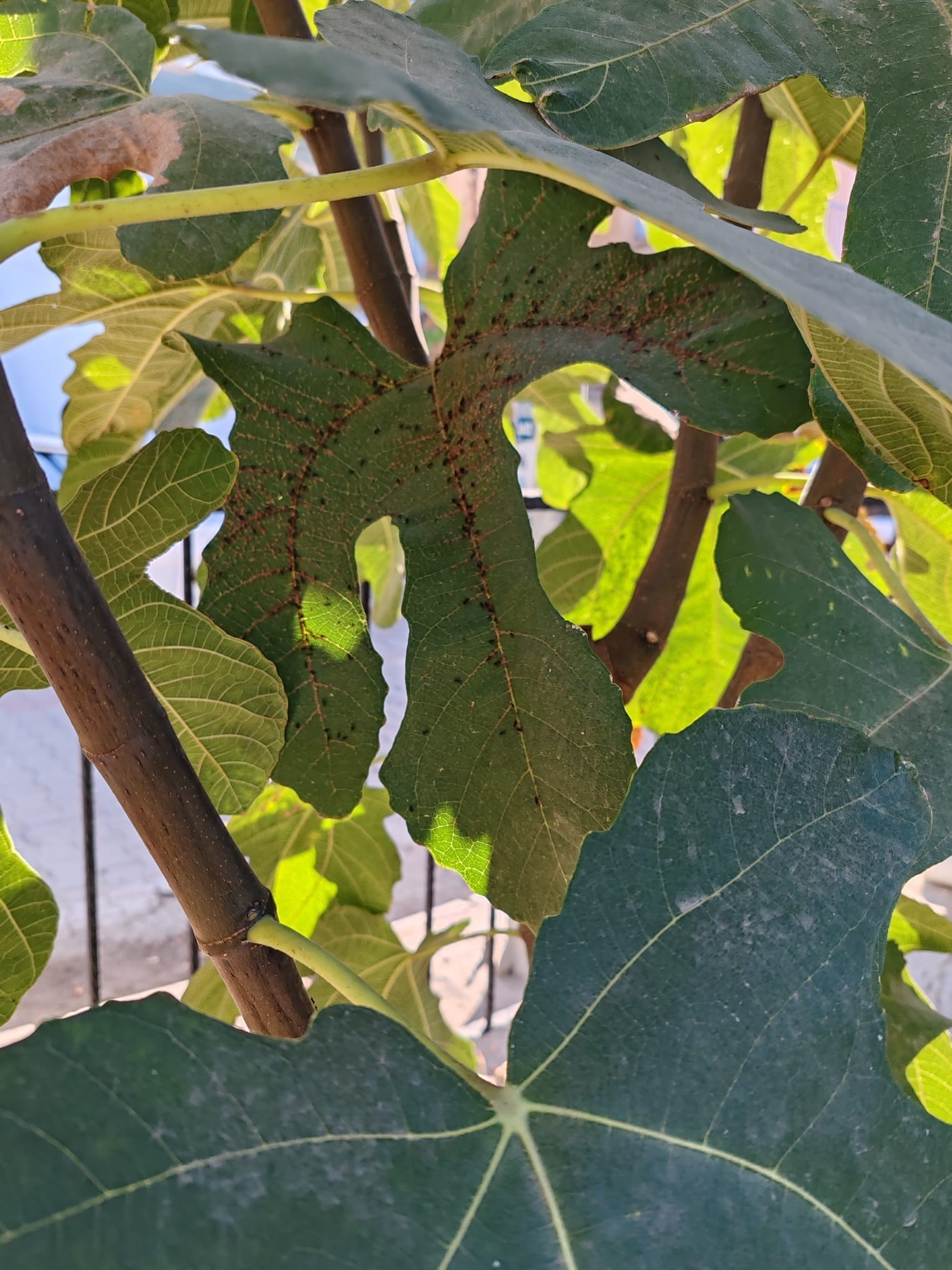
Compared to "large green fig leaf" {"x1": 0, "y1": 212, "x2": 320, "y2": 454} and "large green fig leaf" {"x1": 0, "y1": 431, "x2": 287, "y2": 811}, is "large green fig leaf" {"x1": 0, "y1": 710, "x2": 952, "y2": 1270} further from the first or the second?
"large green fig leaf" {"x1": 0, "y1": 212, "x2": 320, "y2": 454}

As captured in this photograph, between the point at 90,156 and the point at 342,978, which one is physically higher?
the point at 90,156

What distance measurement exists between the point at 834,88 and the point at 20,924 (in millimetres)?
485

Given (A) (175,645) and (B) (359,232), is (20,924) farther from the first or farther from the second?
(B) (359,232)

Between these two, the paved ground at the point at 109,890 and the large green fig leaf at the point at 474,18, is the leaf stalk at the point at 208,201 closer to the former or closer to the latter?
the large green fig leaf at the point at 474,18

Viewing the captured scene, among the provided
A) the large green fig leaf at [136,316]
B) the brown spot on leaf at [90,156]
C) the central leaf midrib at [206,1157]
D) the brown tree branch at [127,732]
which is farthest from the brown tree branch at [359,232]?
the central leaf midrib at [206,1157]

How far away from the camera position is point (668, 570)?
0.63 m

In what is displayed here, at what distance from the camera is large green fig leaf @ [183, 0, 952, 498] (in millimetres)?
216

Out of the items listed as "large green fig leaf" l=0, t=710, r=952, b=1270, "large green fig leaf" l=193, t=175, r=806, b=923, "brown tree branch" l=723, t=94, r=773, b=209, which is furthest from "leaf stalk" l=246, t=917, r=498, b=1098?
"brown tree branch" l=723, t=94, r=773, b=209

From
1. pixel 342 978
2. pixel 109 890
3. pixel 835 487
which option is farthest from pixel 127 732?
pixel 109 890

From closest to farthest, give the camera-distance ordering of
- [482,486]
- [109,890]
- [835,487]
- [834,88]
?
[834,88]
[482,486]
[835,487]
[109,890]

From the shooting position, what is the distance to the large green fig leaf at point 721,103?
0.71 ft

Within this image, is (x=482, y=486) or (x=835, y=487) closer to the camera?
(x=482, y=486)

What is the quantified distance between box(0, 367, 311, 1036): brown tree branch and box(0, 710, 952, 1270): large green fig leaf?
0.07m

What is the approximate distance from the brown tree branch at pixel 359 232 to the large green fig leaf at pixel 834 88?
0.23 m
